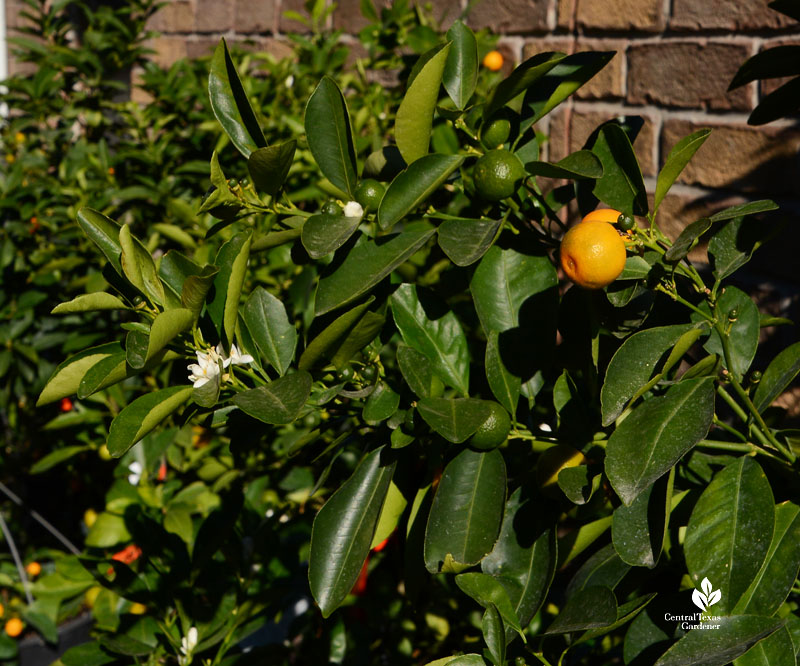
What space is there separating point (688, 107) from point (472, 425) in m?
0.94

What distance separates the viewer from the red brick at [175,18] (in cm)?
253

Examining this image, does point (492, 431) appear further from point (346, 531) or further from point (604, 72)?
point (604, 72)

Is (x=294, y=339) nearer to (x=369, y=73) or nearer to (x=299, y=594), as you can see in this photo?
(x=299, y=594)

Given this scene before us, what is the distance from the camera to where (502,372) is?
78 cm

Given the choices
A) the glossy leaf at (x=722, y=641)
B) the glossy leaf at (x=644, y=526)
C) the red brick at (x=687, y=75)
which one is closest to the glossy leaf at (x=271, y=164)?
the glossy leaf at (x=644, y=526)

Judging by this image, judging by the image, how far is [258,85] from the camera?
1.84 m

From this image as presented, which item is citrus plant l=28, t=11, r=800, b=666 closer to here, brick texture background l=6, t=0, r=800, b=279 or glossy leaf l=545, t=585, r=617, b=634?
glossy leaf l=545, t=585, r=617, b=634

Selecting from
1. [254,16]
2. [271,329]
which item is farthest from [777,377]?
[254,16]

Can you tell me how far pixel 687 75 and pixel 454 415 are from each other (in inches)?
37.4

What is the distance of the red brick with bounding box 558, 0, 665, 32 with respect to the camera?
54.0 inches

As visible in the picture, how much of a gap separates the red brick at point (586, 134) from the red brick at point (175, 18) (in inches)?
58.4

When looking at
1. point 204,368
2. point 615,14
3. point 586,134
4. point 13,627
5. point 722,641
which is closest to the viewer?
point 722,641

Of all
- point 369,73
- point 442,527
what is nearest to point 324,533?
point 442,527

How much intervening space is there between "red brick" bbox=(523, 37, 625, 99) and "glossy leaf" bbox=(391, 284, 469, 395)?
2.67ft
